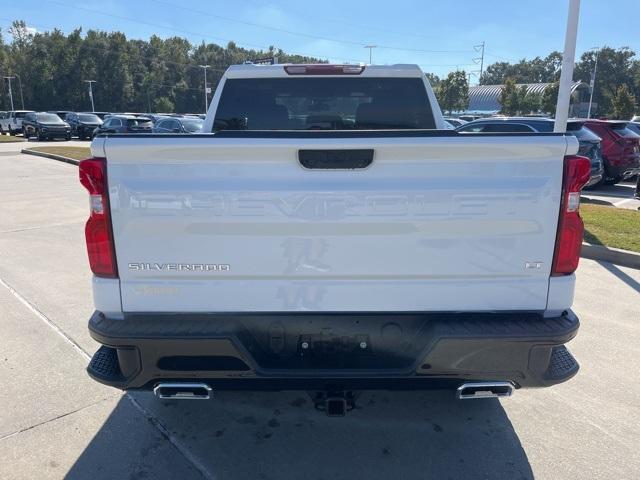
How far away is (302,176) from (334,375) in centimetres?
96

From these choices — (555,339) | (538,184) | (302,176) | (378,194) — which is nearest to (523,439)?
(555,339)

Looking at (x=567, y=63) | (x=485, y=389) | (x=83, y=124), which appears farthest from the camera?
(x=83, y=124)

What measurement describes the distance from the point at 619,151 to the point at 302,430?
13.4m

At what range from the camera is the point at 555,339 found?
7.39 feet

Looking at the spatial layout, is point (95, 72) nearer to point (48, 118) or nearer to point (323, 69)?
point (48, 118)

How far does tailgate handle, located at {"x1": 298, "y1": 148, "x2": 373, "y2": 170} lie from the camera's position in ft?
7.36

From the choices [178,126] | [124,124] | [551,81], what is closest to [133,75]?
[124,124]

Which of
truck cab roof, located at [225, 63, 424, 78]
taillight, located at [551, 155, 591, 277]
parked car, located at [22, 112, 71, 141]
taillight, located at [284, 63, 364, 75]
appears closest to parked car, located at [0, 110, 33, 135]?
parked car, located at [22, 112, 71, 141]

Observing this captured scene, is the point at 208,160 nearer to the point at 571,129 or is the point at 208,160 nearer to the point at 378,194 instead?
the point at 378,194

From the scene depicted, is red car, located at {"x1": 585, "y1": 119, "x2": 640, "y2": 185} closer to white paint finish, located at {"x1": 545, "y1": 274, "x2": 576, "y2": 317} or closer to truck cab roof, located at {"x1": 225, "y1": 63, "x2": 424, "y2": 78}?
truck cab roof, located at {"x1": 225, "y1": 63, "x2": 424, "y2": 78}

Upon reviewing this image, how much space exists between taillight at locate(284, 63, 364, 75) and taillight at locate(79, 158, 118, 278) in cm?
206

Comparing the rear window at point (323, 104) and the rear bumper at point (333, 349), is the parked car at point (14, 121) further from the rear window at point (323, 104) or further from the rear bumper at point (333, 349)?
the rear bumper at point (333, 349)

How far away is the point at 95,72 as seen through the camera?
83.4 m

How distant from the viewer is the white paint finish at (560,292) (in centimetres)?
231
